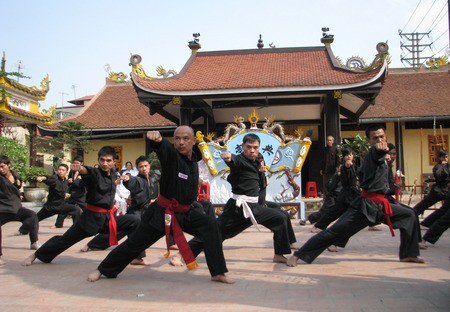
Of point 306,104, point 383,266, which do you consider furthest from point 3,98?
point 383,266

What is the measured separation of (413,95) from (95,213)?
15635mm

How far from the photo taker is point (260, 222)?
18.6 ft

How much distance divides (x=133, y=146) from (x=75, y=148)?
243cm

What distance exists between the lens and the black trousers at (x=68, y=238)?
553 centimetres

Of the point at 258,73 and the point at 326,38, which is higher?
the point at 326,38

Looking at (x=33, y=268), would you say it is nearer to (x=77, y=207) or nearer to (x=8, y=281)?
(x=8, y=281)

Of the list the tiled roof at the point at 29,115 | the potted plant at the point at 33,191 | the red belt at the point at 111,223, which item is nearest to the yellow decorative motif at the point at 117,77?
the tiled roof at the point at 29,115

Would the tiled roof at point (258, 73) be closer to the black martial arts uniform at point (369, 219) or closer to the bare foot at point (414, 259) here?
the black martial arts uniform at point (369, 219)

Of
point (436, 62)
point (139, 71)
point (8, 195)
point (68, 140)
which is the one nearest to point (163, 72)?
point (139, 71)

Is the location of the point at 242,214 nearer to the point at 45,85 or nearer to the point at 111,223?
the point at 111,223

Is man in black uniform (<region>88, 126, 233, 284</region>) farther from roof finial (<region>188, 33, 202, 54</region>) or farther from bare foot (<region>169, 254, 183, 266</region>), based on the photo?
roof finial (<region>188, 33, 202, 54</region>)

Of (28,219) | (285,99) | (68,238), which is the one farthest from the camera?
(285,99)

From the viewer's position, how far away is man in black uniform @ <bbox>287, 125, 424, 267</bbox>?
5.19 m

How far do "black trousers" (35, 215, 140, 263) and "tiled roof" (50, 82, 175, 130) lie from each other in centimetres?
1177
